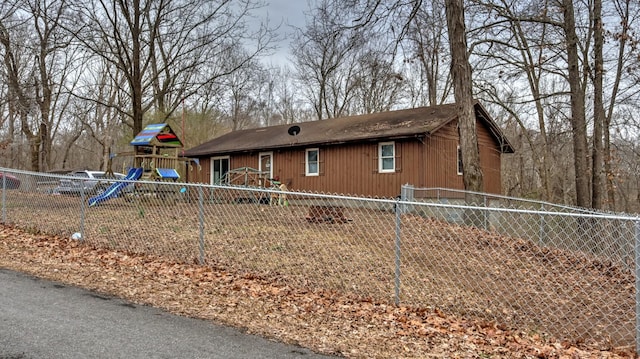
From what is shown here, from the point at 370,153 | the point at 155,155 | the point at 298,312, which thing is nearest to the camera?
the point at 298,312

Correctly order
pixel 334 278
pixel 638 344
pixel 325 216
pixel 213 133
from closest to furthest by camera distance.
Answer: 1. pixel 638 344
2. pixel 334 278
3. pixel 325 216
4. pixel 213 133

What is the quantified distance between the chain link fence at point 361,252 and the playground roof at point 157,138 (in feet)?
15.7

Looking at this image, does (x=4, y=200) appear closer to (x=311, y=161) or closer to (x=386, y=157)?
(x=311, y=161)

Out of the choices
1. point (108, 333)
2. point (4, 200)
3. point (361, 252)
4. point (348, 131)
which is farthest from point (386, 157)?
point (108, 333)

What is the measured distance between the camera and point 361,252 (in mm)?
Result: 7441

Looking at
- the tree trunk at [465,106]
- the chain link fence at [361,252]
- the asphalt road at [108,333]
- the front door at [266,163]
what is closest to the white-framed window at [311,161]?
the front door at [266,163]

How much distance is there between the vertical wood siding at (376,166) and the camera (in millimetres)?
16062

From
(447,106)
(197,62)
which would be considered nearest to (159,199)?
(197,62)

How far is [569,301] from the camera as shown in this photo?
20.2ft

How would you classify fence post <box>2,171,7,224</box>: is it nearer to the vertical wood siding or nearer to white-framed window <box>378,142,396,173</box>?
the vertical wood siding

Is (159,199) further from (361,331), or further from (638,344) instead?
(638,344)

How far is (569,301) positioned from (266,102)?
36559mm

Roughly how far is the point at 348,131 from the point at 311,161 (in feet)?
6.67

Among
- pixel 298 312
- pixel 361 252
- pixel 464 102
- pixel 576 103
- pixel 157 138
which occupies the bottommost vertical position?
pixel 298 312
